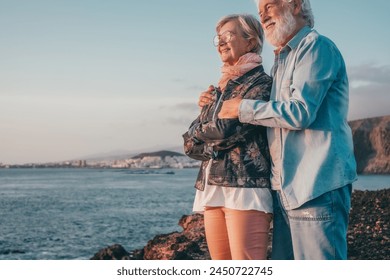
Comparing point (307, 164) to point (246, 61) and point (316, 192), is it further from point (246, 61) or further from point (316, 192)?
point (246, 61)

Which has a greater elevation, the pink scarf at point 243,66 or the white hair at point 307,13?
the white hair at point 307,13

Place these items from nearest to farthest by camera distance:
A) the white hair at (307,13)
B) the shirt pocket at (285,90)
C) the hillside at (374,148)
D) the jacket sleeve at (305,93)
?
the jacket sleeve at (305,93) → the shirt pocket at (285,90) → the white hair at (307,13) → the hillside at (374,148)

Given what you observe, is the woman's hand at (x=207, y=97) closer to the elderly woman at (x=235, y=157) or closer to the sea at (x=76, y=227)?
the elderly woman at (x=235, y=157)

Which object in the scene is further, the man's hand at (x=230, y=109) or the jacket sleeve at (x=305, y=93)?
the man's hand at (x=230, y=109)

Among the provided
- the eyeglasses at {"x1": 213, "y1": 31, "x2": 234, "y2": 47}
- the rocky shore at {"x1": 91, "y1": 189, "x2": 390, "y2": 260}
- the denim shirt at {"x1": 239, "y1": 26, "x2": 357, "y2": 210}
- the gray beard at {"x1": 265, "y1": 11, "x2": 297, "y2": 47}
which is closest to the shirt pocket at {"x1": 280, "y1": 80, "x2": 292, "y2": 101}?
the denim shirt at {"x1": 239, "y1": 26, "x2": 357, "y2": 210}

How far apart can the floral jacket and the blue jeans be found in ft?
0.49

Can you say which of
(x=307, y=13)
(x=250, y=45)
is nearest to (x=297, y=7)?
(x=307, y=13)

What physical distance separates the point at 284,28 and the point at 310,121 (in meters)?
0.44

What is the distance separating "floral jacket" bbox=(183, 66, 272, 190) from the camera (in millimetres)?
2283

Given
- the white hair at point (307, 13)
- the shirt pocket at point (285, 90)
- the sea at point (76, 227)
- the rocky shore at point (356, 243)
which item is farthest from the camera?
the sea at point (76, 227)

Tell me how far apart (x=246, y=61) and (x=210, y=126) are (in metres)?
0.31

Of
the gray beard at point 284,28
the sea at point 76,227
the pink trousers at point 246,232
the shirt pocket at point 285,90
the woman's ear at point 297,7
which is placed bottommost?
the sea at point 76,227

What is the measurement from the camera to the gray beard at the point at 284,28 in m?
2.30

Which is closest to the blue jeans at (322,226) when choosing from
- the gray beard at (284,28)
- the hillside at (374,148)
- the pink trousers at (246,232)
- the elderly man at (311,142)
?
the elderly man at (311,142)
